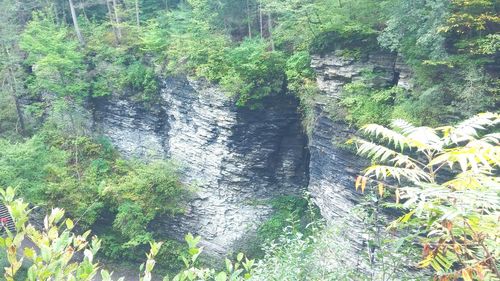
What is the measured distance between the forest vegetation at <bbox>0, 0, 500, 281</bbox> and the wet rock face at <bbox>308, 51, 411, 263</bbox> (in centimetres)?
31

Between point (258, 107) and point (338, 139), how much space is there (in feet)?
14.3

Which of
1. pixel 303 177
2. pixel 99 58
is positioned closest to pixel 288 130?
pixel 303 177

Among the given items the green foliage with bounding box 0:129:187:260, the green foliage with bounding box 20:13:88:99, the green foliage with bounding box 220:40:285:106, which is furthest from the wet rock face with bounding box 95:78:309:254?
the green foliage with bounding box 20:13:88:99

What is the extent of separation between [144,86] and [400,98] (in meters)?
13.2

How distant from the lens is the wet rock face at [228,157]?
609 inches

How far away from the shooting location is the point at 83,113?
2155 cm

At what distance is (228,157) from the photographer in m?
16.1

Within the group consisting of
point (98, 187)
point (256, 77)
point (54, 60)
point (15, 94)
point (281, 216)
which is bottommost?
point (281, 216)

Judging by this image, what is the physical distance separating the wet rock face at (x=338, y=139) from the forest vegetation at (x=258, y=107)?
31 cm

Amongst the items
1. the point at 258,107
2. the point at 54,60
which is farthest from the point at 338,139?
the point at 54,60

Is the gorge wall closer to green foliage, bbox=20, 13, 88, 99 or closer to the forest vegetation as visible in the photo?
the forest vegetation

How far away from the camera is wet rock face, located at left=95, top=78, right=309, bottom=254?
1548 centimetres

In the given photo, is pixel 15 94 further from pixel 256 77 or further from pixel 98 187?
pixel 256 77

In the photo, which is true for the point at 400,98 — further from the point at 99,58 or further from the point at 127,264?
the point at 99,58
